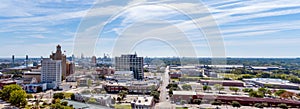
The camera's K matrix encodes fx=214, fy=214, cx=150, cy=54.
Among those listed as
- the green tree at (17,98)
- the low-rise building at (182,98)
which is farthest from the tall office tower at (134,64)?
the green tree at (17,98)

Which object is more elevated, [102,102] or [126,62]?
[126,62]

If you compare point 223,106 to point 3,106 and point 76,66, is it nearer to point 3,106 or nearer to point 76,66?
point 3,106

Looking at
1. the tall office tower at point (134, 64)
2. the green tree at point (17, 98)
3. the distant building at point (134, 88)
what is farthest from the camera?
the tall office tower at point (134, 64)

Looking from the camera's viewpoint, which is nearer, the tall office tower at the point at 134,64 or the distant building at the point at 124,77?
the distant building at the point at 124,77

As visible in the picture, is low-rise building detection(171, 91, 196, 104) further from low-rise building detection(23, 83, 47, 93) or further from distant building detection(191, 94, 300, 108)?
low-rise building detection(23, 83, 47, 93)

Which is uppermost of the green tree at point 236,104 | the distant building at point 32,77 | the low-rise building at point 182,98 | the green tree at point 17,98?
the distant building at point 32,77

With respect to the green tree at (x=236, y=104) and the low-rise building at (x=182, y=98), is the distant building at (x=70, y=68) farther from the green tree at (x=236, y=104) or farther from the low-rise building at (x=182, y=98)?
the green tree at (x=236, y=104)

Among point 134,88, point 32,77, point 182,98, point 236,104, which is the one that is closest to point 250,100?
point 236,104

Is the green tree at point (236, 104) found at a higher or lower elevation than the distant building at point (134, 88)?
lower

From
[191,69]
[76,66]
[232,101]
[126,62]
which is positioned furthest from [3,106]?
[191,69]

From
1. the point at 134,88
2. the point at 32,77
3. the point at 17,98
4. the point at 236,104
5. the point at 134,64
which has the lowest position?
the point at 236,104

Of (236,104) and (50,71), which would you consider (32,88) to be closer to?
(50,71)
